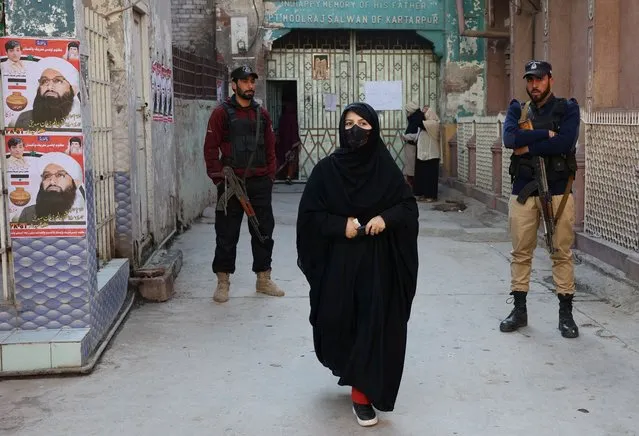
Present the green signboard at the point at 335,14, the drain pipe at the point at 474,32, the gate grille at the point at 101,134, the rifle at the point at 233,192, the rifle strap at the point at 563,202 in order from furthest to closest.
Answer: the green signboard at the point at 335,14 → the drain pipe at the point at 474,32 → the rifle at the point at 233,192 → the gate grille at the point at 101,134 → the rifle strap at the point at 563,202

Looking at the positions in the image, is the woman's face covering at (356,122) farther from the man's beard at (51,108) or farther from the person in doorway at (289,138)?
the person in doorway at (289,138)

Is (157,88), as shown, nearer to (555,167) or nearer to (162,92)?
(162,92)

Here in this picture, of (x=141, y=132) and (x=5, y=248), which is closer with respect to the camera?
(x=5, y=248)

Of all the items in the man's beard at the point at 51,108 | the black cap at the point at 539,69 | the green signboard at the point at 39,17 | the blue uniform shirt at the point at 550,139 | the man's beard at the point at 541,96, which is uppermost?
the green signboard at the point at 39,17

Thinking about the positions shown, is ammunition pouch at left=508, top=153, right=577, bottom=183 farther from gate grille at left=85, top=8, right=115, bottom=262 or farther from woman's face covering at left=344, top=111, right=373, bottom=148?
gate grille at left=85, top=8, right=115, bottom=262

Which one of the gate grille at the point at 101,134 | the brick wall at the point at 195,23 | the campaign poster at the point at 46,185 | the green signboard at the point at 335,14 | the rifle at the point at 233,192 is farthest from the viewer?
the brick wall at the point at 195,23

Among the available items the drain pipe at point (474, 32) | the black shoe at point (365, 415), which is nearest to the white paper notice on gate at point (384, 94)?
the drain pipe at point (474, 32)

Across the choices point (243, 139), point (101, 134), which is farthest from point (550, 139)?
point (101, 134)

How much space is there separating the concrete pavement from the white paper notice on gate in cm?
903

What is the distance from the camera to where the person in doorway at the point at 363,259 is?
3941 millimetres

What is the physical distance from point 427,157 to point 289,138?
10.8ft

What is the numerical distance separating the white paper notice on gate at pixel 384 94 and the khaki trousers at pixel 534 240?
10.4 metres

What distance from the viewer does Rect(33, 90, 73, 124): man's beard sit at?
15.3 ft

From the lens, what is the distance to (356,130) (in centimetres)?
391
